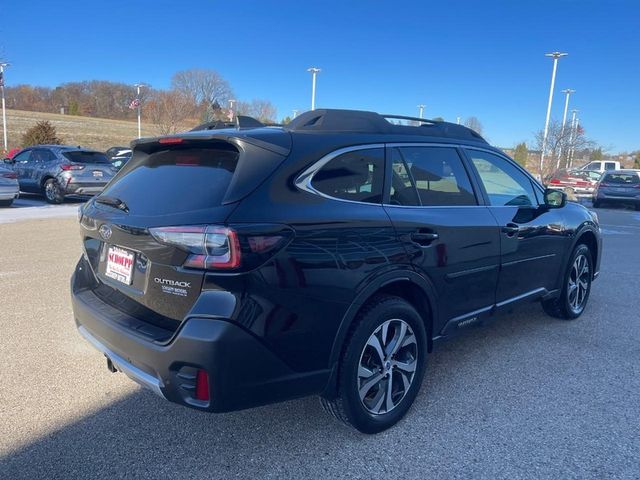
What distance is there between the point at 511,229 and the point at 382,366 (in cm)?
167

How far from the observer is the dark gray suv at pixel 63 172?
14336mm

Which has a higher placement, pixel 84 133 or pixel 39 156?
pixel 84 133

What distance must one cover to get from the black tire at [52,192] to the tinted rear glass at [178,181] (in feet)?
42.1

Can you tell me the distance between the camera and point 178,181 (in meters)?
2.74

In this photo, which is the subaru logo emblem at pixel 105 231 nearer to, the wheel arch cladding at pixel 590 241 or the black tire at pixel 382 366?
the black tire at pixel 382 366

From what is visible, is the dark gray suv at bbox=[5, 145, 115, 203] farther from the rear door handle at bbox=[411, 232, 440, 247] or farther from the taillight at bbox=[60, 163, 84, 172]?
the rear door handle at bbox=[411, 232, 440, 247]

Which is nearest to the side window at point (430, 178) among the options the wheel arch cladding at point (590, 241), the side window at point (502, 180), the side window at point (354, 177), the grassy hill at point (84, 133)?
the side window at point (354, 177)

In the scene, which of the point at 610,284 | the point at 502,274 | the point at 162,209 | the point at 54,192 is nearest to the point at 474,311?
the point at 502,274

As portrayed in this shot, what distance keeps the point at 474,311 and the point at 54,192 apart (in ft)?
46.2

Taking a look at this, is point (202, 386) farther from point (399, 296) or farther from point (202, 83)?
point (202, 83)

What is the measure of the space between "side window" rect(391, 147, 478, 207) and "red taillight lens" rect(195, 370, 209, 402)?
4.80ft

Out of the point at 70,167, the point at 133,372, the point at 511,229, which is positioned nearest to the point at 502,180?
the point at 511,229

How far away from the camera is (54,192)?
47.7 feet

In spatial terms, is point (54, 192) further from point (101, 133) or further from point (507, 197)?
point (101, 133)
